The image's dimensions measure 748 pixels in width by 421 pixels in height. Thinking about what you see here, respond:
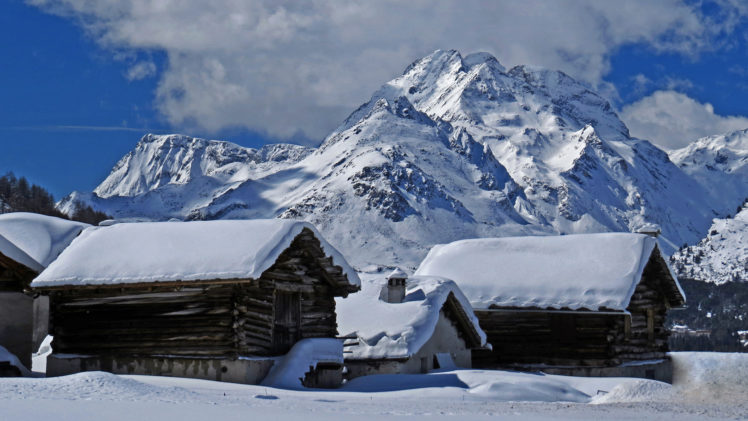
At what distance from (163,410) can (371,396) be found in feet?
26.7

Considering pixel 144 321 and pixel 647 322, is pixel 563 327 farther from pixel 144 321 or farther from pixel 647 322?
pixel 144 321

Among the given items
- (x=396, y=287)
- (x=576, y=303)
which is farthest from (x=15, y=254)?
(x=576, y=303)

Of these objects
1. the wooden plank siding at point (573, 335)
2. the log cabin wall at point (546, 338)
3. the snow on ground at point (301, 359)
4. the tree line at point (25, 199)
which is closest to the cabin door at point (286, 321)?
the snow on ground at point (301, 359)

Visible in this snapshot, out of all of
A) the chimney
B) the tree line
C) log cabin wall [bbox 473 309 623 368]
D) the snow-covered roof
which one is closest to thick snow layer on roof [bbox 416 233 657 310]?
the snow-covered roof

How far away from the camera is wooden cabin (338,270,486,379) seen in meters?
30.3

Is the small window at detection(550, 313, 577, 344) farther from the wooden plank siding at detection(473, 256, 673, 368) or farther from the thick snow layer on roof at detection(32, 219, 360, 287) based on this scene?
the thick snow layer on roof at detection(32, 219, 360, 287)

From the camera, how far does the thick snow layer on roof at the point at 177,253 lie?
81.8ft

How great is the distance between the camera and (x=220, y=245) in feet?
85.4

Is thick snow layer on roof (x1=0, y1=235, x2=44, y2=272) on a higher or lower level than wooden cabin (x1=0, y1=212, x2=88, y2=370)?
higher

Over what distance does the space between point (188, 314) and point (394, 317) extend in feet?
26.1

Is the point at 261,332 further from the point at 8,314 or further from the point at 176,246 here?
the point at 8,314

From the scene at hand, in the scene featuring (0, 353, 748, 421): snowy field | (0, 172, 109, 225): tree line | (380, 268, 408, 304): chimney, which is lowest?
(0, 353, 748, 421): snowy field

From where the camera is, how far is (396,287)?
33.0m

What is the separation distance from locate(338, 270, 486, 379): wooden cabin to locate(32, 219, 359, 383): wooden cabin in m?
3.10
